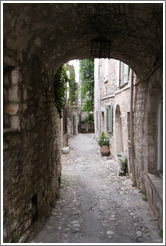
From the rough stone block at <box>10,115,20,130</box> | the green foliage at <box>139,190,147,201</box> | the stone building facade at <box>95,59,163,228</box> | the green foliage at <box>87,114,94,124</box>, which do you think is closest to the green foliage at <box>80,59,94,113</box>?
the green foliage at <box>87,114,94,124</box>

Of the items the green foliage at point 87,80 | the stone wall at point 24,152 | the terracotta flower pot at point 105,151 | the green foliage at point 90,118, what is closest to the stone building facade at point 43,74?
the stone wall at point 24,152

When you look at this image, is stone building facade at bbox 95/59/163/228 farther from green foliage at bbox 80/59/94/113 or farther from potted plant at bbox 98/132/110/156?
green foliage at bbox 80/59/94/113

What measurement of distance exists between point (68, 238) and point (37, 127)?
177cm

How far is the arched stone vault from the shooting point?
8.29 ft

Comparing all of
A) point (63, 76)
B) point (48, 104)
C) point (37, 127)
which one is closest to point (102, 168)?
point (63, 76)

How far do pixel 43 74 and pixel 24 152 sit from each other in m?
1.56

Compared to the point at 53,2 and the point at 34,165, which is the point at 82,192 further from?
the point at 53,2

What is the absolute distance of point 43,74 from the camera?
390 cm

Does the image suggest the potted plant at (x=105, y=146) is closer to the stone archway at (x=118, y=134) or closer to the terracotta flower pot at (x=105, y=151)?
the terracotta flower pot at (x=105, y=151)

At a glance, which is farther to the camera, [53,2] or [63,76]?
[63,76]

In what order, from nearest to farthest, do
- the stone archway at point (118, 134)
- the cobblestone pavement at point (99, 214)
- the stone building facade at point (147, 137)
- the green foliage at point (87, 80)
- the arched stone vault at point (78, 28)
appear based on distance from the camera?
1. the arched stone vault at point (78, 28)
2. the cobblestone pavement at point (99, 214)
3. the stone building facade at point (147, 137)
4. the stone archway at point (118, 134)
5. the green foliage at point (87, 80)

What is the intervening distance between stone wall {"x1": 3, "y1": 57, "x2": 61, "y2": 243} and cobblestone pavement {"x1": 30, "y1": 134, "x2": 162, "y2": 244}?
1.36 ft

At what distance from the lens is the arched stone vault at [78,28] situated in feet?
8.29

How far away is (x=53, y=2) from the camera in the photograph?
8.28 feet
